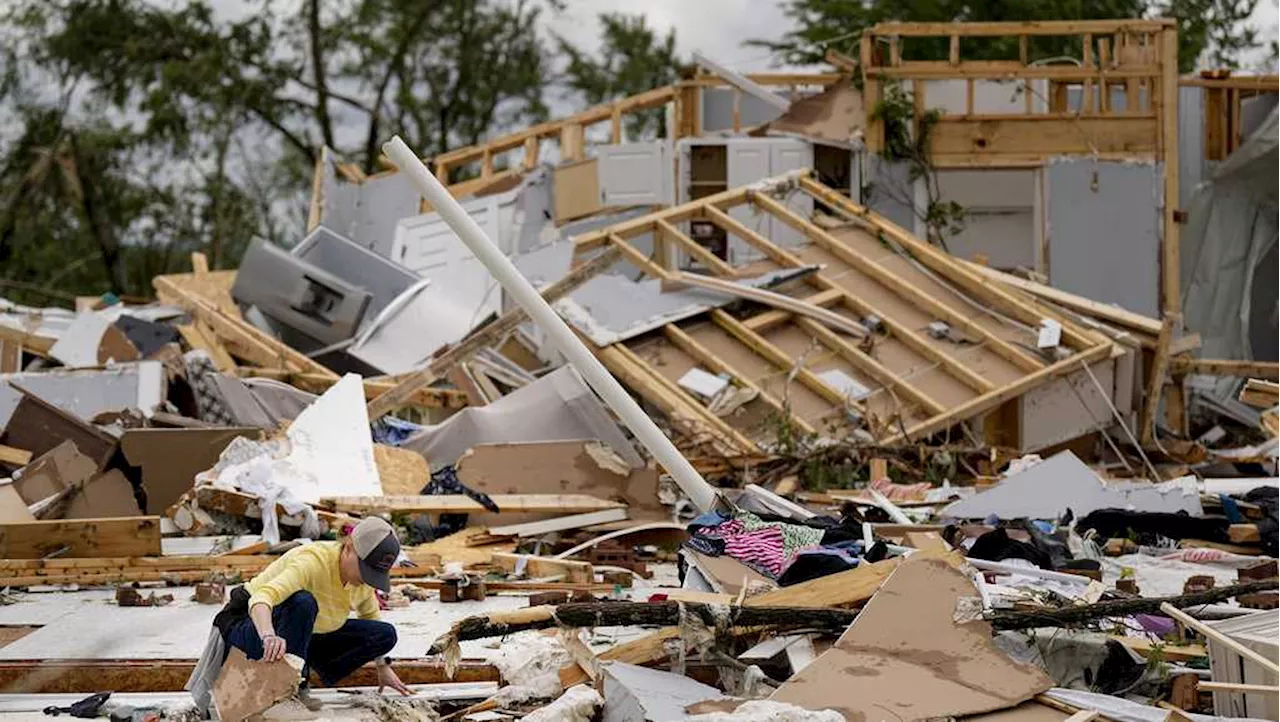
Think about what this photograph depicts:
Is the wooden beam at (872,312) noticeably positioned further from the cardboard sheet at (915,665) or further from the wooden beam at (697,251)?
the cardboard sheet at (915,665)

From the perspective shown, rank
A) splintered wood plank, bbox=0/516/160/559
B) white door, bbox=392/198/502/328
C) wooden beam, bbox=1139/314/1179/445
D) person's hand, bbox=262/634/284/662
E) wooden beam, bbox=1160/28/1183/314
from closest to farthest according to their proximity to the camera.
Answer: person's hand, bbox=262/634/284/662 → splintered wood plank, bbox=0/516/160/559 → wooden beam, bbox=1139/314/1179/445 → white door, bbox=392/198/502/328 → wooden beam, bbox=1160/28/1183/314

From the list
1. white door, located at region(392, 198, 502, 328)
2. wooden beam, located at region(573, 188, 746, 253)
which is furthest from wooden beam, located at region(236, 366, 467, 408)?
white door, located at region(392, 198, 502, 328)

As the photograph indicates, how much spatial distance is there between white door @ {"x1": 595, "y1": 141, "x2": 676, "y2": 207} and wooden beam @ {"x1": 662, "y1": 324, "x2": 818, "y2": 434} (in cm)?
546

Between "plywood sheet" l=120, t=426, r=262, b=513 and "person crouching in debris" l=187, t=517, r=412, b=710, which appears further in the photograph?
"plywood sheet" l=120, t=426, r=262, b=513

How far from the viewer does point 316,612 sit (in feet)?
22.6

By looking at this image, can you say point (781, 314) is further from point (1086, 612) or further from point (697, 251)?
point (1086, 612)

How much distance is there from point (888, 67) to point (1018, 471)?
26.0 feet

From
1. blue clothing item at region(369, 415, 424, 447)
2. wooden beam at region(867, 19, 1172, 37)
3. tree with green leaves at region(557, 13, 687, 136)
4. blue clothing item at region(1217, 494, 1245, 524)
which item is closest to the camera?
blue clothing item at region(1217, 494, 1245, 524)

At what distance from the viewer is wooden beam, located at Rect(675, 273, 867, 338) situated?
15.4m

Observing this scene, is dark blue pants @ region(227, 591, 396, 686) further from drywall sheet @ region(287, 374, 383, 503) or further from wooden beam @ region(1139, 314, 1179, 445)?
wooden beam @ region(1139, 314, 1179, 445)

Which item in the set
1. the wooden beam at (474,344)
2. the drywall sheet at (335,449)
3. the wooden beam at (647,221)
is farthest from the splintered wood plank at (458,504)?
the wooden beam at (647,221)

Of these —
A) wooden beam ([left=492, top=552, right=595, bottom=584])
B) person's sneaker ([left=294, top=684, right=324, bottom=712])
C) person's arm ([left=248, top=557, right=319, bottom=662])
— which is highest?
person's arm ([left=248, top=557, right=319, bottom=662])

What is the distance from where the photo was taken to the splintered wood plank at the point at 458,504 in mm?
11531

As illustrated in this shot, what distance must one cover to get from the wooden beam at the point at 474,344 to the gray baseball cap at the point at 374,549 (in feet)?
23.2
